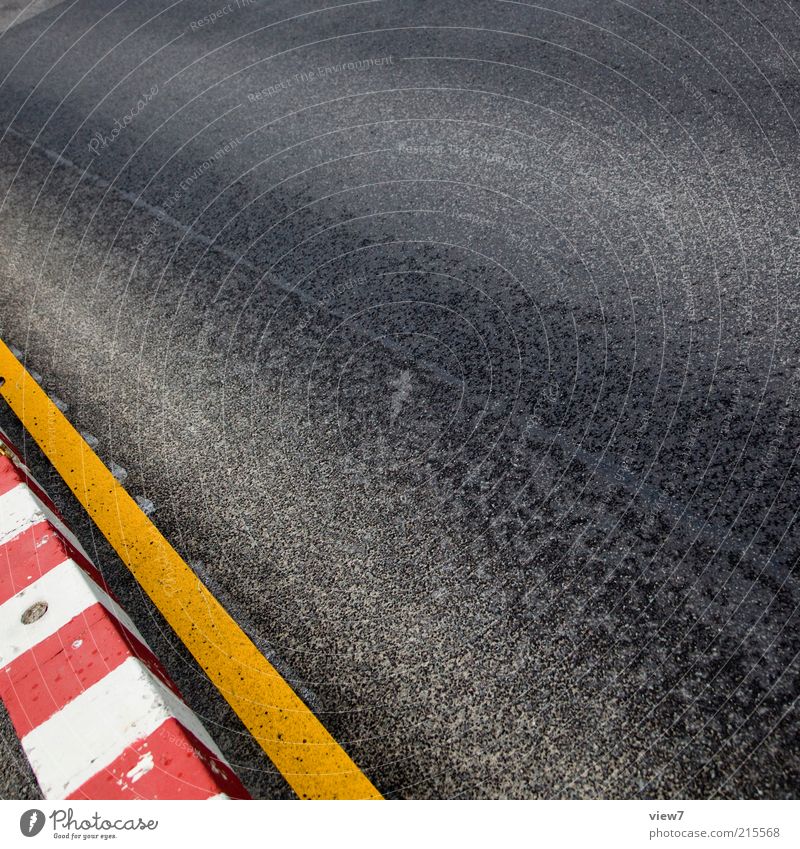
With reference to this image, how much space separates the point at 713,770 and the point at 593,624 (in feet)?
1.87

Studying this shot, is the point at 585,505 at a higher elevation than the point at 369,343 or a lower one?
lower

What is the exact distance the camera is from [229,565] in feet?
9.78

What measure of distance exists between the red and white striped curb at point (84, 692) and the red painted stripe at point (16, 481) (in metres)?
0.24

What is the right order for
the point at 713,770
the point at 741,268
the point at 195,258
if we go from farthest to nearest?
the point at 195,258 → the point at 741,268 → the point at 713,770

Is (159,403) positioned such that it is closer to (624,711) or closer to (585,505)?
(585,505)

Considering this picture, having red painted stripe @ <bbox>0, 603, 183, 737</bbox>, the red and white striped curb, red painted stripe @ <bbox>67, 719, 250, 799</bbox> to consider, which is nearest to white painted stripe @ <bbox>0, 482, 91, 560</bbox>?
the red and white striped curb

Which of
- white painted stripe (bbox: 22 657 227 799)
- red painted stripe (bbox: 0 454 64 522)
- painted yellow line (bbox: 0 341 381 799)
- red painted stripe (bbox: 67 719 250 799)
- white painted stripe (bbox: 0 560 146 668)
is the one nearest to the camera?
red painted stripe (bbox: 67 719 250 799)

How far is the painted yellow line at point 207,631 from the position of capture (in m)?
2.35

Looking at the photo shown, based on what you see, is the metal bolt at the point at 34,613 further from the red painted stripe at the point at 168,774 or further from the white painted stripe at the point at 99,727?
the red painted stripe at the point at 168,774

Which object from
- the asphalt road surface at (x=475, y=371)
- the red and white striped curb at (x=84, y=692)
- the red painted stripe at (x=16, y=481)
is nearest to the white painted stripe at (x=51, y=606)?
the red and white striped curb at (x=84, y=692)

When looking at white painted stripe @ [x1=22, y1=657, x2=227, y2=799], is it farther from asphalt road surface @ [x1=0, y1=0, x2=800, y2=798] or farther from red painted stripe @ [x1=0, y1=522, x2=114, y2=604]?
red painted stripe @ [x1=0, y1=522, x2=114, y2=604]

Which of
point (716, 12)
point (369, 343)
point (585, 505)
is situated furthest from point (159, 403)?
point (716, 12)

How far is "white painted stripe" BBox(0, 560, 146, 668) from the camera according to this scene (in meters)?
A: 2.61

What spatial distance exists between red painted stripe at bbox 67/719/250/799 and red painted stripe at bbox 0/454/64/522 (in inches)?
54.4
